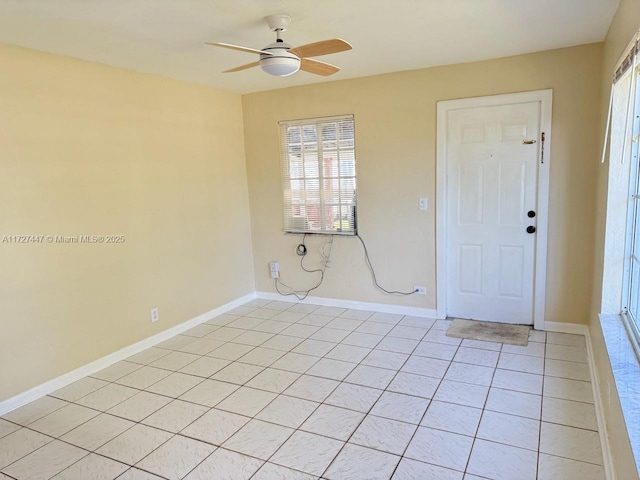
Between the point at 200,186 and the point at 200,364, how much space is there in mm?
1804

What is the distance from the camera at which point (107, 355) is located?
346 cm

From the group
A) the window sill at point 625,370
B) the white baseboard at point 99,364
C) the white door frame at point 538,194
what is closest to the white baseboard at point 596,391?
the white door frame at point 538,194

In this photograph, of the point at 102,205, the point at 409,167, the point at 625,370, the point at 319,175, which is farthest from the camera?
the point at 319,175

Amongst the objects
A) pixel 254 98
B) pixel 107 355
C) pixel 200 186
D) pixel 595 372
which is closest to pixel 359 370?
pixel 595 372

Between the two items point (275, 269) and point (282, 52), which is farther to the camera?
point (275, 269)

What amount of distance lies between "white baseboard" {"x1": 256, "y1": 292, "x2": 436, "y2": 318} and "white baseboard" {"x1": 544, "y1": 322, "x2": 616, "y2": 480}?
3.56ft

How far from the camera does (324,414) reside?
Answer: 8.63ft

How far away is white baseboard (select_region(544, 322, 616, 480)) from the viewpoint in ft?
6.67

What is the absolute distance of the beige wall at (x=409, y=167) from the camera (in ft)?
11.4

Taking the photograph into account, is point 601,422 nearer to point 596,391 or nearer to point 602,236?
point 596,391

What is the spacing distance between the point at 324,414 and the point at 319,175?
2.63m

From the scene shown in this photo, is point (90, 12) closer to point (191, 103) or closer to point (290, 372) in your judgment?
point (191, 103)

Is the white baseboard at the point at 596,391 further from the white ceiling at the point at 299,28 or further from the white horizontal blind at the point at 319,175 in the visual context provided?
the white ceiling at the point at 299,28

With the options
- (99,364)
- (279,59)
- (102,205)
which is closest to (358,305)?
(99,364)
